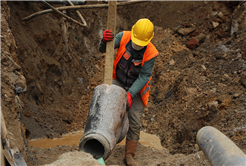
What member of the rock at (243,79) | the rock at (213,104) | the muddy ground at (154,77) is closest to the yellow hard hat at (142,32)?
the muddy ground at (154,77)

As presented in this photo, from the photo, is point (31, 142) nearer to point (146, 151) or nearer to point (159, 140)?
point (146, 151)

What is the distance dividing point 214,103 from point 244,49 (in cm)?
236

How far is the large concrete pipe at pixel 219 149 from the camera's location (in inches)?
72.7

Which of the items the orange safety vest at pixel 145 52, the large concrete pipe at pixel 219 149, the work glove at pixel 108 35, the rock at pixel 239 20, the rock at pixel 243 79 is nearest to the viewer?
the large concrete pipe at pixel 219 149

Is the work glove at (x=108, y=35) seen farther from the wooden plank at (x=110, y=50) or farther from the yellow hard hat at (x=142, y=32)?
the yellow hard hat at (x=142, y=32)

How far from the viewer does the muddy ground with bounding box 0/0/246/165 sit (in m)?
3.44

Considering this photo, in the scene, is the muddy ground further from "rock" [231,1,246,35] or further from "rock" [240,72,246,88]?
"rock" [231,1,246,35]

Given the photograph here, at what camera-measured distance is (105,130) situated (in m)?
2.35

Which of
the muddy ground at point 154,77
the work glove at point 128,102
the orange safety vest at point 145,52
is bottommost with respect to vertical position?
the muddy ground at point 154,77

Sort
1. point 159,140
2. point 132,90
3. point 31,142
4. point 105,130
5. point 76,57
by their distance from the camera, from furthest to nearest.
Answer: point 76,57 → point 159,140 → point 31,142 → point 132,90 → point 105,130

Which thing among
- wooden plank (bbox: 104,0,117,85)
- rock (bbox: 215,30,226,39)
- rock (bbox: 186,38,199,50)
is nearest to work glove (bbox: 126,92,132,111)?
wooden plank (bbox: 104,0,117,85)

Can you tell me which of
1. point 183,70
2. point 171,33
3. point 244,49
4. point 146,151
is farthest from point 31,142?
point 171,33

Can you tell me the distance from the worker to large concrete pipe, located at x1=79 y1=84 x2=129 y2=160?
271mm

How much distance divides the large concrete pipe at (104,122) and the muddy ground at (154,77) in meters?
0.82
